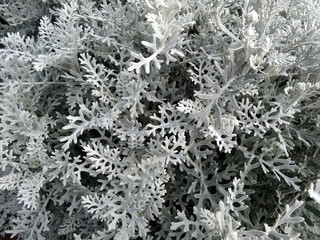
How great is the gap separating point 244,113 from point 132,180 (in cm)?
38

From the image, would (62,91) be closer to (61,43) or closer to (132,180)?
(61,43)

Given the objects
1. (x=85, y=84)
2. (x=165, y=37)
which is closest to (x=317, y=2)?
(x=165, y=37)

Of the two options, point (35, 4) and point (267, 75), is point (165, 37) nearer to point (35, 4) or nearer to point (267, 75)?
point (267, 75)

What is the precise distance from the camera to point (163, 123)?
48.9 inches

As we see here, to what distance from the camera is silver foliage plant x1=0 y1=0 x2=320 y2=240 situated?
1191 mm

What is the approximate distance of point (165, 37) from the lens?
1128 millimetres

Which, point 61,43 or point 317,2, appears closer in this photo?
point 61,43

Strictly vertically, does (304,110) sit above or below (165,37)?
below

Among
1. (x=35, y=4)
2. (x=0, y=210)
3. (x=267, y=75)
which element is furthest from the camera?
(x=35, y=4)

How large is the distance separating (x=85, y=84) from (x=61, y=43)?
0.14 metres

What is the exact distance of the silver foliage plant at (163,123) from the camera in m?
1.19

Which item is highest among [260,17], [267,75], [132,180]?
[260,17]

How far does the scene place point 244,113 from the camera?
1.26m

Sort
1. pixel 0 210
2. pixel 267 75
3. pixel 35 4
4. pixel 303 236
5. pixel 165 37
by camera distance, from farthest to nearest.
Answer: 1. pixel 35 4
2. pixel 0 210
3. pixel 303 236
4. pixel 267 75
5. pixel 165 37
